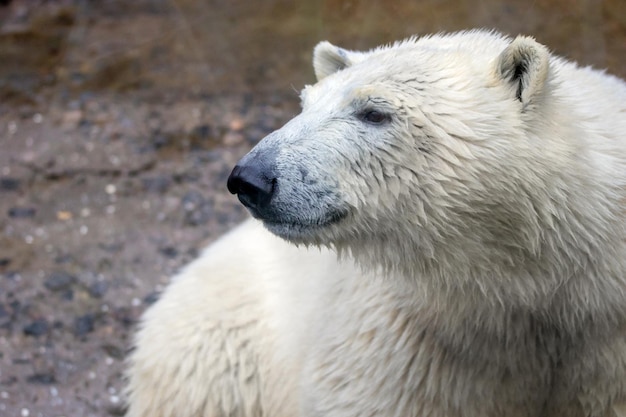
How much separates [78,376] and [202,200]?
134cm

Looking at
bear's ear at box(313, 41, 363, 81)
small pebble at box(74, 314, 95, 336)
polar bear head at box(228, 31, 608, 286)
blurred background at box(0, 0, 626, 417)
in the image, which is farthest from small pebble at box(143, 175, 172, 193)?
polar bear head at box(228, 31, 608, 286)

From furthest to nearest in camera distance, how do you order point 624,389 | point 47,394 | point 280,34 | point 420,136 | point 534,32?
point 280,34, point 534,32, point 47,394, point 624,389, point 420,136

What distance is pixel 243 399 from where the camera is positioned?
294cm

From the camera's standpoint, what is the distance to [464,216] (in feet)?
6.58

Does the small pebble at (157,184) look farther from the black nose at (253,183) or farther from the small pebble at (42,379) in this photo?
the black nose at (253,183)

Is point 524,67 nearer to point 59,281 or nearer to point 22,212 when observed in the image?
point 59,281

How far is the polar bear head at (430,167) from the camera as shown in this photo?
6.47ft

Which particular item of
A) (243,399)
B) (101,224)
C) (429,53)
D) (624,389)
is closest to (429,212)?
(429,53)

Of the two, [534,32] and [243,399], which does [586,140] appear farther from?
[534,32]

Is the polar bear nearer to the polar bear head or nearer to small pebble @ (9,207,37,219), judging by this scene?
the polar bear head

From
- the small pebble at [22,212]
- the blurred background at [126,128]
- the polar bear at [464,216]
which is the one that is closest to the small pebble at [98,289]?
the blurred background at [126,128]

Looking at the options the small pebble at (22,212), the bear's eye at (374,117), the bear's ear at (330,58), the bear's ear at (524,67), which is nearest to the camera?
the bear's ear at (524,67)

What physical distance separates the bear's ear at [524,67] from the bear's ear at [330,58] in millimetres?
525

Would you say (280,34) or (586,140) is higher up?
(586,140)
